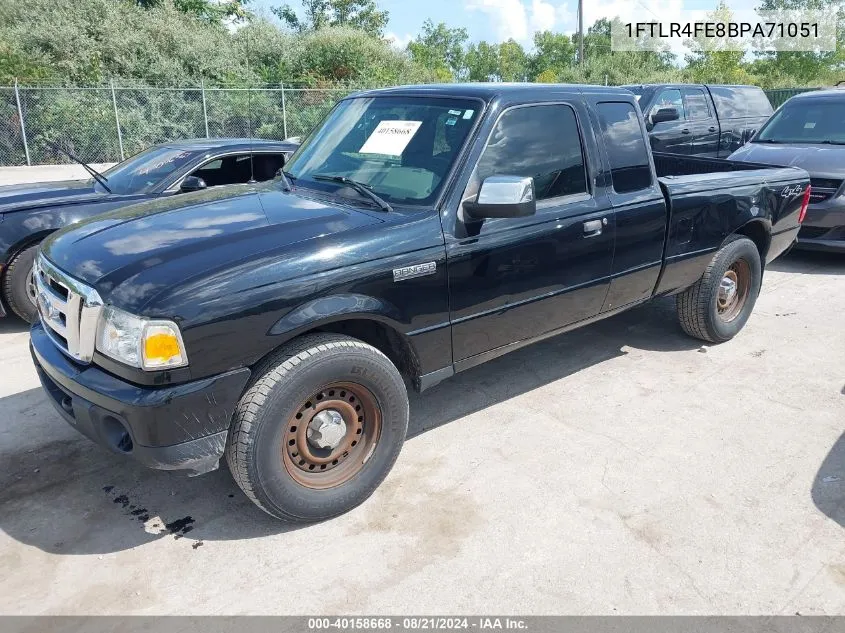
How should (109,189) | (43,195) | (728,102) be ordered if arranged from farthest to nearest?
(728,102) → (109,189) → (43,195)

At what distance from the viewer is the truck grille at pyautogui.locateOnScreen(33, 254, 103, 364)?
2.84 meters

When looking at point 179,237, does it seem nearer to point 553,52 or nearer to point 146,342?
point 146,342

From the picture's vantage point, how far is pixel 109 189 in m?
6.28

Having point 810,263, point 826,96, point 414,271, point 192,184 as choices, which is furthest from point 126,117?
point 414,271

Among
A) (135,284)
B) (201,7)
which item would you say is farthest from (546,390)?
(201,7)

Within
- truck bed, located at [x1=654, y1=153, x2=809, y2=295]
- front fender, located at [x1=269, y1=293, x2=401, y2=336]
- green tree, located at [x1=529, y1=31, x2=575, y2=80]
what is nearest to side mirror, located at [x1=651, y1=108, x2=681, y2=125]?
truck bed, located at [x1=654, y1=153, x2=809, y2=295]

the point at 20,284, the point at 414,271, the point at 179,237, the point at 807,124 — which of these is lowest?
the point at 20,284

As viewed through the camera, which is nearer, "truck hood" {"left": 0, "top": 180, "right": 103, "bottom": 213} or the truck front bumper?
the truck front bumper

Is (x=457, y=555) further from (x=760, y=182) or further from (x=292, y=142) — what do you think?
(x=292, y=142)

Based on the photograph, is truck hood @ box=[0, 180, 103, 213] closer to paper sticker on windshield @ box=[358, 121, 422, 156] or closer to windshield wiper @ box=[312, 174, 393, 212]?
windshield wiper @ box=[312, 174, 393, 212]

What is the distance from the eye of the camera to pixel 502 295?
12.1 ft

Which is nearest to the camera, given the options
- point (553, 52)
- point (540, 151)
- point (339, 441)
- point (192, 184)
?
point (339, 441)

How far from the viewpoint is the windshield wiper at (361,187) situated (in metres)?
3.47

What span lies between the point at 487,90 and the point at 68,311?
8.01ft
